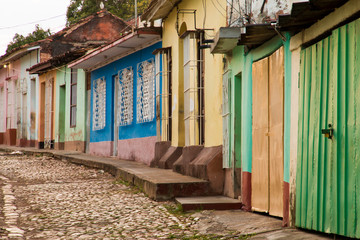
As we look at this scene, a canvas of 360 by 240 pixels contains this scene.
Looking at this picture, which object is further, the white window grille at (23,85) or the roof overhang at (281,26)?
the white window grille at (23,85)

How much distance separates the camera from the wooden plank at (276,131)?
6.91 meters

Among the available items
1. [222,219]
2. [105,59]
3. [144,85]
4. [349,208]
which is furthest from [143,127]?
[349,208]

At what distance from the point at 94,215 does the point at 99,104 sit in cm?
1104

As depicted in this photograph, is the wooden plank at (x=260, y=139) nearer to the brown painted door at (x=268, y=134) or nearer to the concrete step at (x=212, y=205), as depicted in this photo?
the brown painted door at (x=268, y=134)

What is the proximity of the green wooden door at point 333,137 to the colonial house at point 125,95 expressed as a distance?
752 cm

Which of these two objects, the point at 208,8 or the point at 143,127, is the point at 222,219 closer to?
the point at 208,8

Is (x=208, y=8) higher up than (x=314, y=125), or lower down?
higher up

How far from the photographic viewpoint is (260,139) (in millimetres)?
7691

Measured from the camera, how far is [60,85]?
74.6 feet

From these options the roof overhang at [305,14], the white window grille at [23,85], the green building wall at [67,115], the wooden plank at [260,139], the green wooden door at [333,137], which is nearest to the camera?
the green wooden door at [333,137]

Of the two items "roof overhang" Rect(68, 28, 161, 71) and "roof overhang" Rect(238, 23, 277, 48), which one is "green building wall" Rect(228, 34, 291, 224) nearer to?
"roof overhang" Rect(238, 23, 277, 48)

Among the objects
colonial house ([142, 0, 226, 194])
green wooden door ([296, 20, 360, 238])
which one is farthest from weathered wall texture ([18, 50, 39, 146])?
green wooden door ([296, 20, 360, 238])

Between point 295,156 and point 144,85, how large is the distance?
9255mm

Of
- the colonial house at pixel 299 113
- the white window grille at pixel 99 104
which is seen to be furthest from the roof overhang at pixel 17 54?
the colonial house at pixel 299 113
